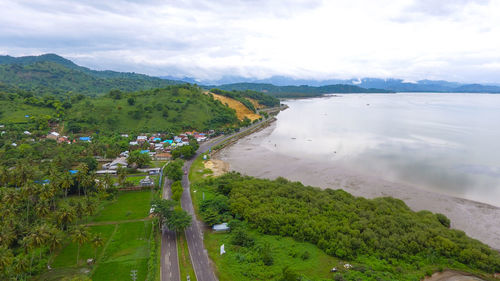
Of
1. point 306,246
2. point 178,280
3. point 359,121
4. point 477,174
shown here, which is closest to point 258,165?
point 306,246

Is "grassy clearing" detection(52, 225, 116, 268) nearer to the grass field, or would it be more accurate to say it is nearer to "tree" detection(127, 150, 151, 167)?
the grass field

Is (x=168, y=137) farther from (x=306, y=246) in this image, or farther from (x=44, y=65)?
(x=44, y=65)

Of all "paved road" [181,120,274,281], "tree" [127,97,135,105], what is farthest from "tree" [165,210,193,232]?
"tree" [127,97,135,105]

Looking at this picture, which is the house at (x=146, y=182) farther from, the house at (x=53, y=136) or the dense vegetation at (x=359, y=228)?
the house at (x=53, y=136)

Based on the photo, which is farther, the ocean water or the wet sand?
the ocean water

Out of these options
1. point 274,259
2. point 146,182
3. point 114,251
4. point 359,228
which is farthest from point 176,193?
point 359,228

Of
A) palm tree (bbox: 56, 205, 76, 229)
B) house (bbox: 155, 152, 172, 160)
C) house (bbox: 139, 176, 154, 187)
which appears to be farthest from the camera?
house (bbox: 155, 152, 172, 160)
